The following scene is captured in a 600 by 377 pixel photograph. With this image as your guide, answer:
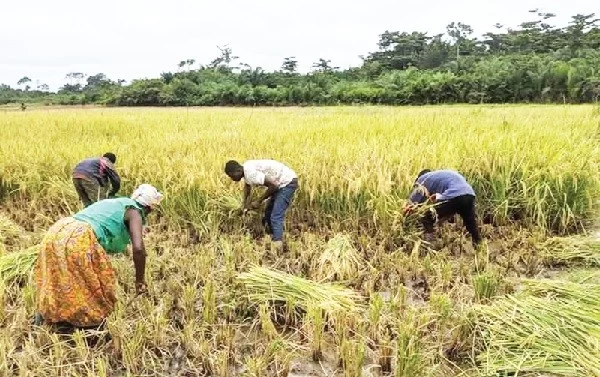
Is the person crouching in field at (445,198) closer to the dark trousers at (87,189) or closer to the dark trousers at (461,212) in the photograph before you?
the dark trousers at (461,212)

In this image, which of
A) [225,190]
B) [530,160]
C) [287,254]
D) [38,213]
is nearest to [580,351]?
[287,254]

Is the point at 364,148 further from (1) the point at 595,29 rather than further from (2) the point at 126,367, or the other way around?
(1) the point at 595,29

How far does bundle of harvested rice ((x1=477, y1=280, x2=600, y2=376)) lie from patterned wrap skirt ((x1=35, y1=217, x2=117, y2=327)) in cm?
227

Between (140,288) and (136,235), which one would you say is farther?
(140,288)

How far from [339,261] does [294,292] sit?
2.46 feet

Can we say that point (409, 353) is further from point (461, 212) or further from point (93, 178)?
point (93, 178)

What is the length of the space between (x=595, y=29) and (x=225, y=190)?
32291 millimetres

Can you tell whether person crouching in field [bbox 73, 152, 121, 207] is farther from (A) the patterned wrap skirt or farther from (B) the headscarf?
(A) the patterned wrap skirt

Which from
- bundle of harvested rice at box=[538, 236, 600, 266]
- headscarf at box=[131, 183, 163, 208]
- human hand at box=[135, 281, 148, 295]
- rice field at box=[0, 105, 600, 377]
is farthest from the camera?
bundle of harvested rice at box=[538, 236, 600, 266]

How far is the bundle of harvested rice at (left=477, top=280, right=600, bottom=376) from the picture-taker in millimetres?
2738

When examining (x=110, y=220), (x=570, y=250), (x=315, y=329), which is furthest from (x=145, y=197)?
(x=570, y=250)

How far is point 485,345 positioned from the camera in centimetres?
300

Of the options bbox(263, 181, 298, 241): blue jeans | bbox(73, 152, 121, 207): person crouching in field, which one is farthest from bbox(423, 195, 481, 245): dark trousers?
bbox(73, 152, 121, 207): person crouching in field

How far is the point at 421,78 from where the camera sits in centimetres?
2506
